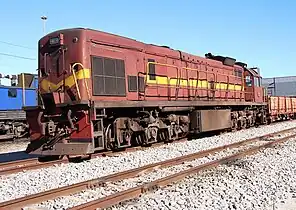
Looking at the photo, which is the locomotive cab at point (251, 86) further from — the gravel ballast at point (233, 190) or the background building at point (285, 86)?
the background building at point (285, 86)

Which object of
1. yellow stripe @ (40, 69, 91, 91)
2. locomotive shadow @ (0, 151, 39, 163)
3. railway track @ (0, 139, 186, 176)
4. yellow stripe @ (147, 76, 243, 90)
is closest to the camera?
railway track @ (0, 139, 186, 176)

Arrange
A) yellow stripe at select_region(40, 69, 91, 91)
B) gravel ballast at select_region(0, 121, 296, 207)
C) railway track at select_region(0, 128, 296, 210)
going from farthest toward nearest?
yellow stripe at select_region(40, 69, 91, 91) → gravel ballast at select_region(0, 121, 296, 207) → railway track at select_region(0, 128, 296, 210)

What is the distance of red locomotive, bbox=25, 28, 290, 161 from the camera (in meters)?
9.65

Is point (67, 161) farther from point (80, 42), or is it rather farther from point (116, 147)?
point (80, 42)

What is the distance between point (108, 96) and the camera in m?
10.7

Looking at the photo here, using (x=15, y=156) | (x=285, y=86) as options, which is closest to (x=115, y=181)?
(x=15, y=156)

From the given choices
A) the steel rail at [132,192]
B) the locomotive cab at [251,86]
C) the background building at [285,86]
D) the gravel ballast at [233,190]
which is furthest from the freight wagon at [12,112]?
the background building at [285,86]

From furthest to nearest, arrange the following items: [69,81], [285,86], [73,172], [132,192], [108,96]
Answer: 1. [285,86]
2. [108,96]
3. [69,81]
4. [73,172]
5. [132,192]

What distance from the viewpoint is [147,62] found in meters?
12.6

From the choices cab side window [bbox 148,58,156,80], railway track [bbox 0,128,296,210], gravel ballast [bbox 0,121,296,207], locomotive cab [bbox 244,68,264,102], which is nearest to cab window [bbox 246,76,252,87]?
locomotive cab [bbox 244,68,264,102]

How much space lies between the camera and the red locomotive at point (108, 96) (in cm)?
965

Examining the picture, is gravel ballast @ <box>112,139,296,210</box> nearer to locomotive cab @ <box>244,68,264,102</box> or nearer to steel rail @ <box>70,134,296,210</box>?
steel rail @ <box>70,134,296,210</box>

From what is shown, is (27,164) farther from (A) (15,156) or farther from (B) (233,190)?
(B) (233,190)

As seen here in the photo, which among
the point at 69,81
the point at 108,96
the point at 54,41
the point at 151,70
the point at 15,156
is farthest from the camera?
the point at 15,156
